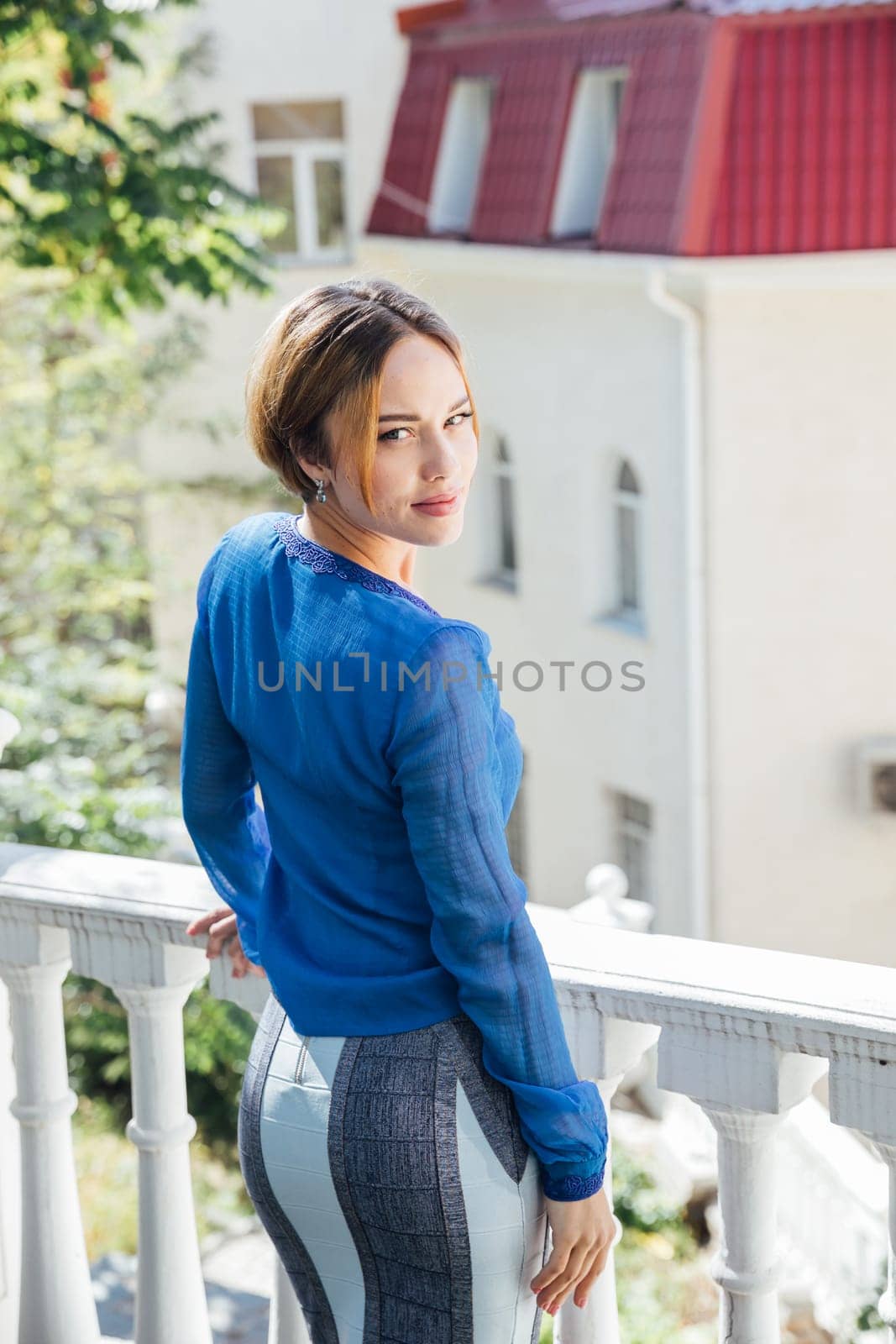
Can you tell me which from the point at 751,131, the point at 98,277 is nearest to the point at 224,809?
the point at 98,277

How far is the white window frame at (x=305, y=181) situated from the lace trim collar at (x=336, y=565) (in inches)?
490

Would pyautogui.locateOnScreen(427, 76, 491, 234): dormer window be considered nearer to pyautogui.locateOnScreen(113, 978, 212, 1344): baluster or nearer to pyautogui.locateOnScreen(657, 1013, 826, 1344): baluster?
pyautogui.locateOnScreen(113, 978, 212, 1344): baluster

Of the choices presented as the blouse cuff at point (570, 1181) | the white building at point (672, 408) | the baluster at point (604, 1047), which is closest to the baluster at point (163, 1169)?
the baluster at point (604, 1047)

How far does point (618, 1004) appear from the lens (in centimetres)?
159

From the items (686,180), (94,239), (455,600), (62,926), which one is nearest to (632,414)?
(686,180)

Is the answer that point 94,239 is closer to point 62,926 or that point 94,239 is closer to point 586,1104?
point 62,926

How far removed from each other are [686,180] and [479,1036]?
865cm

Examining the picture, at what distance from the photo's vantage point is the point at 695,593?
404 inches

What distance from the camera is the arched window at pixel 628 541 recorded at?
11.1m

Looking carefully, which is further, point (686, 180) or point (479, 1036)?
point (686, 180)

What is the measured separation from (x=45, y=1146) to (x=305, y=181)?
12.5m

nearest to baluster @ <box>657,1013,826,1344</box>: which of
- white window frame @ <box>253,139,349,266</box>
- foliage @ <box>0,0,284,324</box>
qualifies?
foliage @ <box>0,0,284,324</box>

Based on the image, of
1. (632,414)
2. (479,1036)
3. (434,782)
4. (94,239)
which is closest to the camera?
(434,782)

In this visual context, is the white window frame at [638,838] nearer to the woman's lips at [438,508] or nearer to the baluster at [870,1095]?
the baluster at [870,1095]
